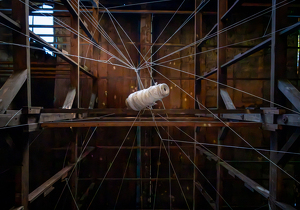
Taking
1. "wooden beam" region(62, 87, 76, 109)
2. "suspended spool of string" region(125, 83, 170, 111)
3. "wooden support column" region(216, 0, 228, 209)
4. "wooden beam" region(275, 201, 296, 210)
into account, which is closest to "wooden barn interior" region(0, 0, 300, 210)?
"wooden support column" region(216, 0, 228, 209)

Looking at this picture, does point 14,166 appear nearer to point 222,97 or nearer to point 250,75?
point 222,97

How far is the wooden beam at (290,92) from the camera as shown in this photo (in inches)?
77.2

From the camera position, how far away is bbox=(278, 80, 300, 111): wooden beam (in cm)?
196

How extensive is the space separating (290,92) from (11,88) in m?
3.50

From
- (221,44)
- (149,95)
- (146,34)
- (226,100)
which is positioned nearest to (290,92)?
(226,100)

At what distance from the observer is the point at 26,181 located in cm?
220

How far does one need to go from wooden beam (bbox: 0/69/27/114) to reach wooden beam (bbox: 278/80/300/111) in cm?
344

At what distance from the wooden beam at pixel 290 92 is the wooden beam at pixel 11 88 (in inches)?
135

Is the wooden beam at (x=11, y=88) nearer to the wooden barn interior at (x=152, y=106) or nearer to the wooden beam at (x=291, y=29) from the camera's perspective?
the wooden barn interior at (x=152, y=106)

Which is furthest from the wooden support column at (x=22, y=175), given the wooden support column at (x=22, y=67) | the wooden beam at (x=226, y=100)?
the wooden beam at (x=226, y=100)

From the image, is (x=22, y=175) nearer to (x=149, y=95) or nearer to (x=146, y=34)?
(x=149, y=95)

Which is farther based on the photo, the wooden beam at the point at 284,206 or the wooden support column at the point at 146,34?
the wooden support column at the point at 146,34

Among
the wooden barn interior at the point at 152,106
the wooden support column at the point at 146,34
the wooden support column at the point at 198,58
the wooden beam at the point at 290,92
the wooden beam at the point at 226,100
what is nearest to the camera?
the wooden beam at the point at 290,92

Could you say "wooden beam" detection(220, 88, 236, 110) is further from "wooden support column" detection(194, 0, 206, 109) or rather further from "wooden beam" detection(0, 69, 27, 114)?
"wooden beam" detection(0, 69, 27, 114)
